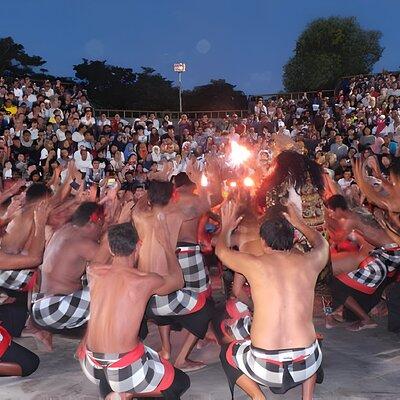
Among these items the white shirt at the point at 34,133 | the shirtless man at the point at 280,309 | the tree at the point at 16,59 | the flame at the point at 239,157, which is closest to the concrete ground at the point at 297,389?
the shirtless man at the point at 280,309

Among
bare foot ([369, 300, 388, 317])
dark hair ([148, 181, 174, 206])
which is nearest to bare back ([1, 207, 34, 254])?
dark hair ([148, 181, 174, 206])

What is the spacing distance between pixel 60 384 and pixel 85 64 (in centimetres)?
3858

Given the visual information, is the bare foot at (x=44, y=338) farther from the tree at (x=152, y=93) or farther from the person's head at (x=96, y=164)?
the tree at (x=152, y=93)

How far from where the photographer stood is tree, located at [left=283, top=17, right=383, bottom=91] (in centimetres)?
3869

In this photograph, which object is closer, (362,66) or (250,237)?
(250,237)

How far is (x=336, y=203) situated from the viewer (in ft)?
18.6

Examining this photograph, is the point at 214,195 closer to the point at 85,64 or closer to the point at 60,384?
the point at 60,384

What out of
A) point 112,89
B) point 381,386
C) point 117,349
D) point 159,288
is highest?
point 112,89

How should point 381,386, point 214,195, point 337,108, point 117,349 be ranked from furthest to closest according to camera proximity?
1. point 337,108
2. point 214,195
3. point 381,386
4. point 117,349

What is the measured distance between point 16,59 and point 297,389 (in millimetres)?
32330

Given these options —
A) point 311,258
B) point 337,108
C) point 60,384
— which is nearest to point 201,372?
point 60,384

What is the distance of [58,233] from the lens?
16.7ft

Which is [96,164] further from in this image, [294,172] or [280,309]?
[280,309]

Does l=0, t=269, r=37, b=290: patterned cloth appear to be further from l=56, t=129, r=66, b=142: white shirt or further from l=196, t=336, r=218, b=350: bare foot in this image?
l=56, t=129, r=66, b=142: white shirt
